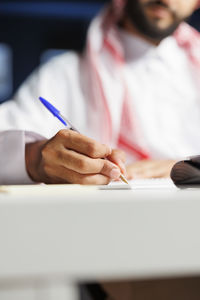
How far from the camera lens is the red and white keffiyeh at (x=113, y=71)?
2.84ft

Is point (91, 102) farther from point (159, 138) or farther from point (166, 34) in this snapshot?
point (166, 34)

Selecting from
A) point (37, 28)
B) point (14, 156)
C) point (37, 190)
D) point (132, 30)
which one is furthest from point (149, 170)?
point (37, 28)

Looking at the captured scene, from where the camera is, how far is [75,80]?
968mm

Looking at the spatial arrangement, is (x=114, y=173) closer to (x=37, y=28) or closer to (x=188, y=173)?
(x=188, y=173)

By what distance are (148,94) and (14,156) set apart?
60 centimetres

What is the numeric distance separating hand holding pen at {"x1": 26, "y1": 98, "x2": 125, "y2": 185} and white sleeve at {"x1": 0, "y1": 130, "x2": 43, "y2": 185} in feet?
0.15

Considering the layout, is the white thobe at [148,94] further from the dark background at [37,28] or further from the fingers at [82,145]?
the dark background at [37,28]

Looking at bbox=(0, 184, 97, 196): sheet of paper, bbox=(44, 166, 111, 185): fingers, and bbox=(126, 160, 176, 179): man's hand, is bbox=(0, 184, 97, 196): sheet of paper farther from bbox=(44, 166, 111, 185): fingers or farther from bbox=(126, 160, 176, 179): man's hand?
bbox=(126, 160, 176, 179): man's hand

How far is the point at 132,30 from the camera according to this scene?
44.4 inches

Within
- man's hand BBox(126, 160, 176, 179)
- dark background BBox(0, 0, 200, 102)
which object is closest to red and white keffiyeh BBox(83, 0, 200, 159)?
man's hand BBox(126, 160, 176, 179)

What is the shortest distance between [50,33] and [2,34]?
0.77 feet

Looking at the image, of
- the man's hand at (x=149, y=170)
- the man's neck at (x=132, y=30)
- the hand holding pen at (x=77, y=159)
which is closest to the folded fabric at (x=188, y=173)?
the hand holding pen at (x=77, y=159)

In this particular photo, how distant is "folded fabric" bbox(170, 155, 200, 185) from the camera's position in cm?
32

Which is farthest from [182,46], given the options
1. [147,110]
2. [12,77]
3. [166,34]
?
[12,77]
